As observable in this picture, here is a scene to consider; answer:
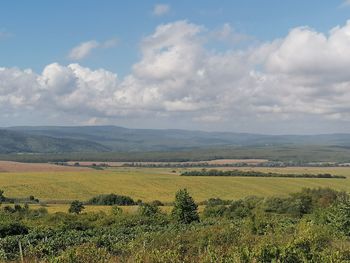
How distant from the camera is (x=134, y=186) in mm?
127938

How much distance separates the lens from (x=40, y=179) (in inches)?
5217

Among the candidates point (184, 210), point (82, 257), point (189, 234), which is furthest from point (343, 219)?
point (82, 257)

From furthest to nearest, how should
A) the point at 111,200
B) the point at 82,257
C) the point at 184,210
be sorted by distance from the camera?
the point at 111,200 < the point at 184,210 < the point at 82,257

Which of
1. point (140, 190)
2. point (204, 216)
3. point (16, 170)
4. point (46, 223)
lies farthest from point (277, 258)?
point (16, 170)

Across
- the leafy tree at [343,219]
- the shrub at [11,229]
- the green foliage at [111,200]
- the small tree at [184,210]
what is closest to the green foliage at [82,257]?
the shrub at [11,229]

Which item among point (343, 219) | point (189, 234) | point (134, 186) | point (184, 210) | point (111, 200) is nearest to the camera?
point (189, 234)

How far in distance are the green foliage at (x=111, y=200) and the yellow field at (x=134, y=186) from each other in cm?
597

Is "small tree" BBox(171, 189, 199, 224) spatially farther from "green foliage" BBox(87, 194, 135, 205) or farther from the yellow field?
the yellow field

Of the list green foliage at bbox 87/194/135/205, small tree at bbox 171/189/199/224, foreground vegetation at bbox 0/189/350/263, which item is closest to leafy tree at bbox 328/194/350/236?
foreground vegetation at bbox 0/189/350/263

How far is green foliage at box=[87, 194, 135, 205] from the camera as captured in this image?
102 metres

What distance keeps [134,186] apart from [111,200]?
25597mm

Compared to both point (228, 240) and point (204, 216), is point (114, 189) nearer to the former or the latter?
point (204, 216)

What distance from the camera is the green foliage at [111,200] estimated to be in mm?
101925

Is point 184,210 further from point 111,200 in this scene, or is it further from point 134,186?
point 134,186
